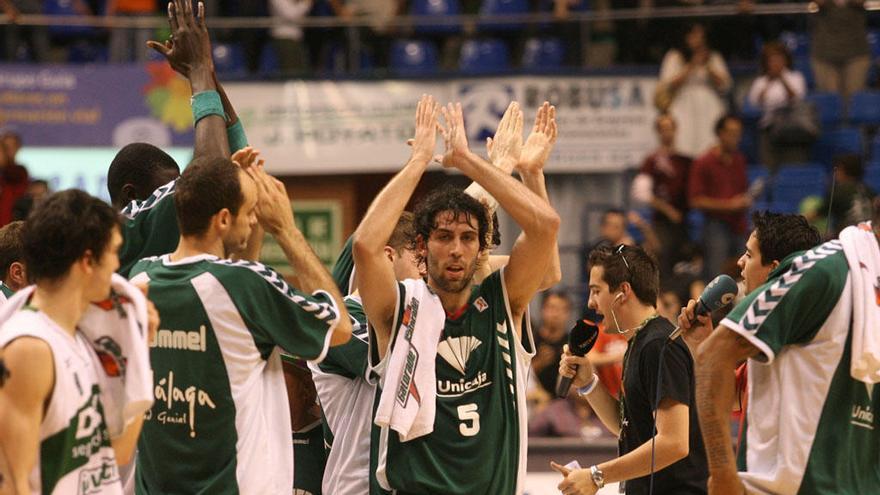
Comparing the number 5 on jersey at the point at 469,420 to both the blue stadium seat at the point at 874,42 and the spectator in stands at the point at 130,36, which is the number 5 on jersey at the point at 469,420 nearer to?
the spectator in stands at the point at 130,36

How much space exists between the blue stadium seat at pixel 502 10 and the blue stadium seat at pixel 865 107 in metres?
4.12

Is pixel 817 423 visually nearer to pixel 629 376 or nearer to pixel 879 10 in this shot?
pixel 629 376

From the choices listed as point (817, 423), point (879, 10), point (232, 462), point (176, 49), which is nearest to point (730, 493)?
point (817, 423)

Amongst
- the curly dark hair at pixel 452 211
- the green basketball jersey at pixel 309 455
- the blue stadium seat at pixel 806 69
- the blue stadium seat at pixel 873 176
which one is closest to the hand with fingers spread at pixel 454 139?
the curly dark hair at pixel 452 211

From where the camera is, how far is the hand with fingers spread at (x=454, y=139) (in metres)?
5.46

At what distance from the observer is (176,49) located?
19.7 ft

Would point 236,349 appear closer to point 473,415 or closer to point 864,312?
point 473,415

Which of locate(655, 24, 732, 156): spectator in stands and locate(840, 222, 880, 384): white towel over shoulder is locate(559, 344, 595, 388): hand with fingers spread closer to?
locate(840, 222, 880, 384): white towel over shoulder

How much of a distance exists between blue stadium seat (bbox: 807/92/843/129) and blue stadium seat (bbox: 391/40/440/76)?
4.49 metres

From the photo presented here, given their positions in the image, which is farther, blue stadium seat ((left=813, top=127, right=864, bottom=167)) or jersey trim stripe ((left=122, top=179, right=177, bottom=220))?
blue stadium seat ((left=813, top=127, right=864, bottom=167))

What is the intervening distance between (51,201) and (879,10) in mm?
14080

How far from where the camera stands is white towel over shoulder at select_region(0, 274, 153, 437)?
14.1 ft

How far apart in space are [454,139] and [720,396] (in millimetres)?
1502

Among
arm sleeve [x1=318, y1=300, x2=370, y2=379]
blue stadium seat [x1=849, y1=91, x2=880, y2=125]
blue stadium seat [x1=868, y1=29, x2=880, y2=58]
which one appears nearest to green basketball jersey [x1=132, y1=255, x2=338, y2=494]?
arm sleeve [x1=318, y1=300, x2=370, y2=379]
